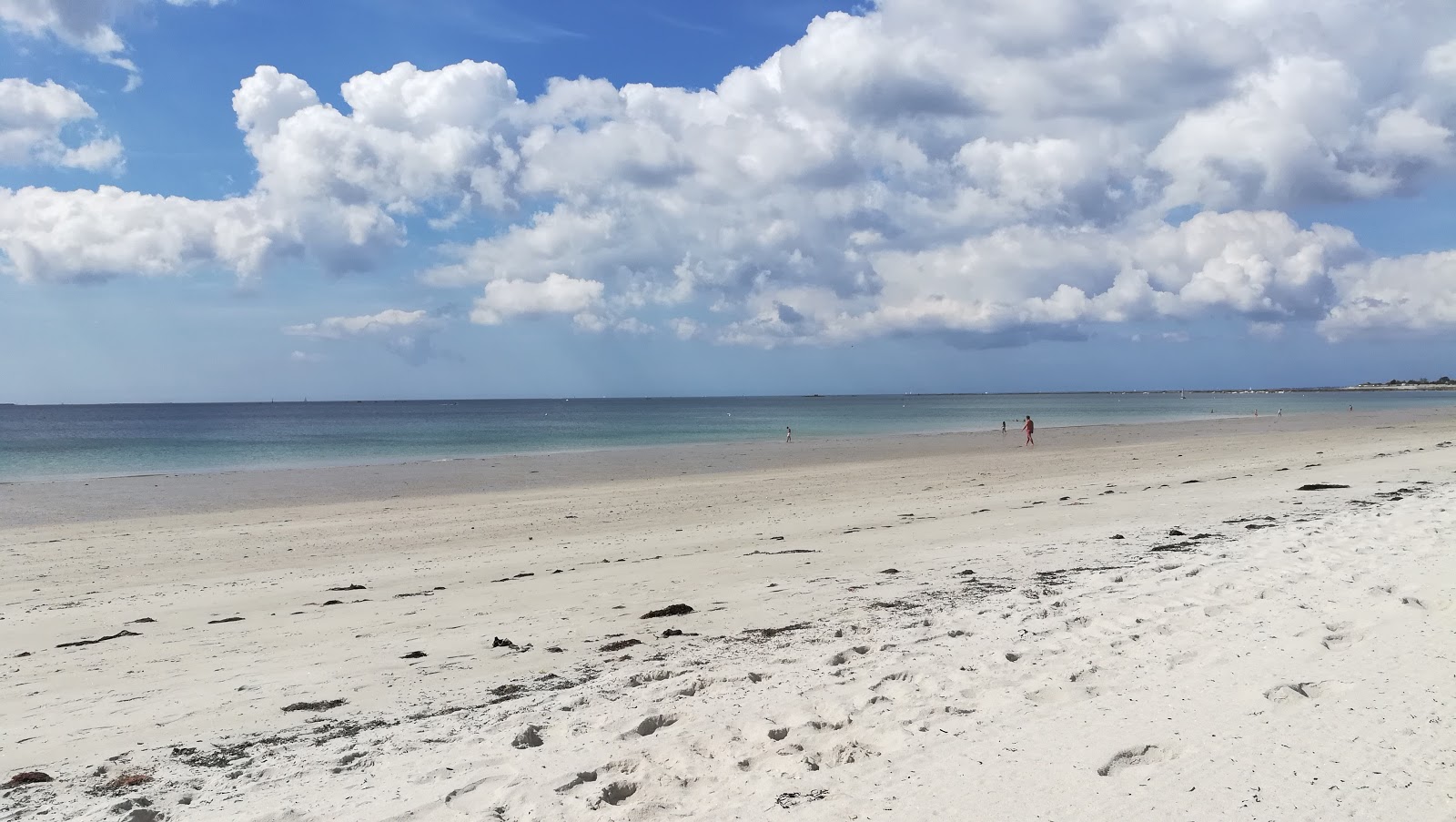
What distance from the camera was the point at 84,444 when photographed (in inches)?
2579

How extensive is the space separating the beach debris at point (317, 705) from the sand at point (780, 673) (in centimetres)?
3

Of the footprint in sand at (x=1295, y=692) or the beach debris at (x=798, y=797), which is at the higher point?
the footprint in sand at (x=1295, y=692)

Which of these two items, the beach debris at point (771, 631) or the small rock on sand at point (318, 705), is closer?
the small rock on sand at point (318, 705)

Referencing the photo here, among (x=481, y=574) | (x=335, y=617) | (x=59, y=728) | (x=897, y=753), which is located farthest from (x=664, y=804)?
(x=481, y=574)

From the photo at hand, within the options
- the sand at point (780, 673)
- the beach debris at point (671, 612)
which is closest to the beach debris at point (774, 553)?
the sand at point (780, 673)

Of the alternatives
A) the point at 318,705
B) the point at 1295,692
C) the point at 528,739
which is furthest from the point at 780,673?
the point at 318,705

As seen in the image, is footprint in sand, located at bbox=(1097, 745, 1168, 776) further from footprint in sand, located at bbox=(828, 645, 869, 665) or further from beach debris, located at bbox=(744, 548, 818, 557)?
beach debris, located at bbox=(744, 548, 818, 557)

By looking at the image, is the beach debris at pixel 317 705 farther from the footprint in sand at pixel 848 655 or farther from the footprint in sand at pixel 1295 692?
the footprint in sand at pixel 1295 692

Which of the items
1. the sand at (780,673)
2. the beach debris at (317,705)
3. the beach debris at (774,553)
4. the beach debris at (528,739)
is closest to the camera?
the sand at (780,673)

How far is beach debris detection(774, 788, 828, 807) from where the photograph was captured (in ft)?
13.9

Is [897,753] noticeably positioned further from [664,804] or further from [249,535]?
[249,535]

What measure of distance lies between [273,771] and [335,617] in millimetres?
5193

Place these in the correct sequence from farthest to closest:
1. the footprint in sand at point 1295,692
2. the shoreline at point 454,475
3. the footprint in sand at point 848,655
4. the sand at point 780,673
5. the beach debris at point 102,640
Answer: the shoreline at point 454,475
the beach debris at point 102,640
the footprint in sand at point 848,655
the footprint in sand at point 1295,692
the sand at point 780,673

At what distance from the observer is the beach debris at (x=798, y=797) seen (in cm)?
423
